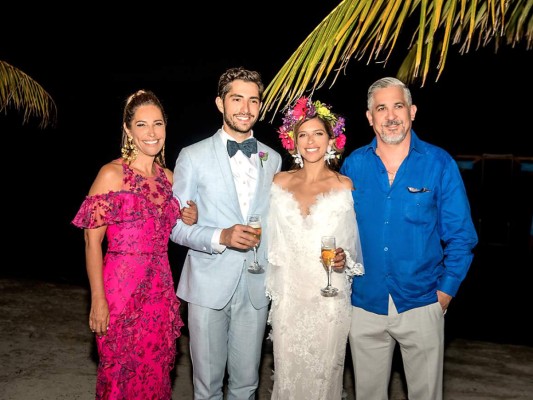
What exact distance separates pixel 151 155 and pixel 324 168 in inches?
40.2

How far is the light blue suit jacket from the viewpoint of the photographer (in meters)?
2.98

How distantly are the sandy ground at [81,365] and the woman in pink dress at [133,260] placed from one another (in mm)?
1049

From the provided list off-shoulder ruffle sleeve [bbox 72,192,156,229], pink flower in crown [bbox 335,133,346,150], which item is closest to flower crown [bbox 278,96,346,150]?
pink flower in crown [bbox 335,133,346,150]

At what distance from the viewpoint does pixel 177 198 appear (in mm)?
3059

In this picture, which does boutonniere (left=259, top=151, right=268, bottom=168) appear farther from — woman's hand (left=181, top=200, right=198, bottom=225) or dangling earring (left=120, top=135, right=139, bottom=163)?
dangling earring (left=120, top=135, right=139, bottom=163)

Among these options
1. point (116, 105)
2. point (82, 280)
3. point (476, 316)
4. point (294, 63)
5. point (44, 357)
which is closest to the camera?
point (294, 63)

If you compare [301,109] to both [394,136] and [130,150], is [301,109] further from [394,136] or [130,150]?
[130,150]

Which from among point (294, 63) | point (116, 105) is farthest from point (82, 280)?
point (294, 63)

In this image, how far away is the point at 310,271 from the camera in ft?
9.73

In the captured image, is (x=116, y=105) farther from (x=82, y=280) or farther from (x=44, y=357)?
(x=44, y=357)

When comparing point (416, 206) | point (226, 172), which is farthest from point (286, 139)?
point (416, 206)

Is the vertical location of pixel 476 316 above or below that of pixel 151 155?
below

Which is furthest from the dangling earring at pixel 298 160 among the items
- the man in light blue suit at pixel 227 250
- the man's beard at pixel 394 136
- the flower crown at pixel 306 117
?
the man's beard at pixel 394 136

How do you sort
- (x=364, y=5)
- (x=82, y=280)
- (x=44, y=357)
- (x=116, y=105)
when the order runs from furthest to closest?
(x=116, y=105)
(x=82, y=280)
(x=44, y=357)
(x=364, y=5)
